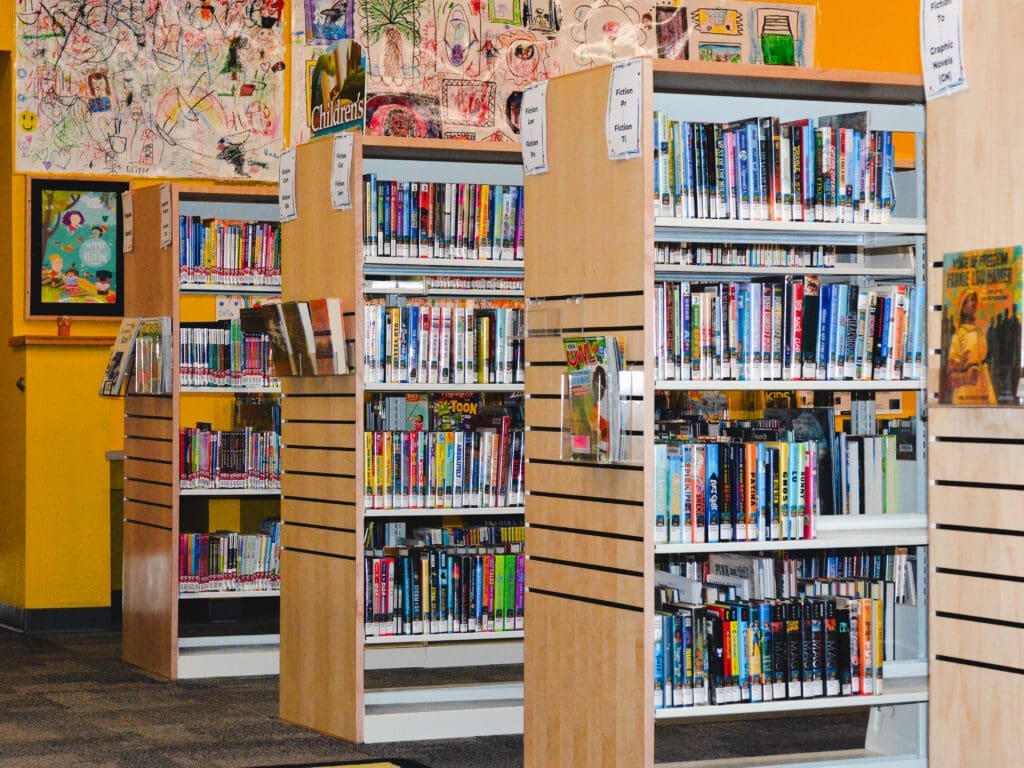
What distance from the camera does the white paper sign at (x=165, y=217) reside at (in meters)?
7.18

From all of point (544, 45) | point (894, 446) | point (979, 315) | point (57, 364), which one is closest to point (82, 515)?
point (57, 364)

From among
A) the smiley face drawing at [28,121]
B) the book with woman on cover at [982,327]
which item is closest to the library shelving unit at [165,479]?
the smiley face drawing at [28,121]

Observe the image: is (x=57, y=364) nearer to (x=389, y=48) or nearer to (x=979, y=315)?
(x=389, y=48)

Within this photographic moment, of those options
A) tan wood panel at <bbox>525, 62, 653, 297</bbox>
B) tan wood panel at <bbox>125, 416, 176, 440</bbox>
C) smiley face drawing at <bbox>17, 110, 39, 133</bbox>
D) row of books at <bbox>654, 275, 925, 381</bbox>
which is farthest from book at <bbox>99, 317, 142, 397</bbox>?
row of books at <bbox>654, 275, 925, 381</bbox>

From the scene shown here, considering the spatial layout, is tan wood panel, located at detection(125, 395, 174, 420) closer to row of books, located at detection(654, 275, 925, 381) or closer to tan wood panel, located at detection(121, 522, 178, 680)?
tan wood panel, located at detection(121, 522, 178, 680)

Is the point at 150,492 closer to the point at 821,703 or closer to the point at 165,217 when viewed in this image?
the point at 165,217

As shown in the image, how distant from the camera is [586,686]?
14.4 feet

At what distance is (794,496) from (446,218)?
215cm

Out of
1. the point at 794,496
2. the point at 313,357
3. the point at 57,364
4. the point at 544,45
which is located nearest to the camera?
the point at 794,496

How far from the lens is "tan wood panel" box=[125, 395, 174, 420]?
7211mm

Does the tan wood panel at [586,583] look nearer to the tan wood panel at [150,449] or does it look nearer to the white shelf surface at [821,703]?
the white shelf surface at [821,703]

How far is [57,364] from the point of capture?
343 inches

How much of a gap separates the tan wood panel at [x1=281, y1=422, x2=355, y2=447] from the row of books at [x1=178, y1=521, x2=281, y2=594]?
120 centimetres

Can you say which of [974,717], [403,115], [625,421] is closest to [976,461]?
[974,717]
